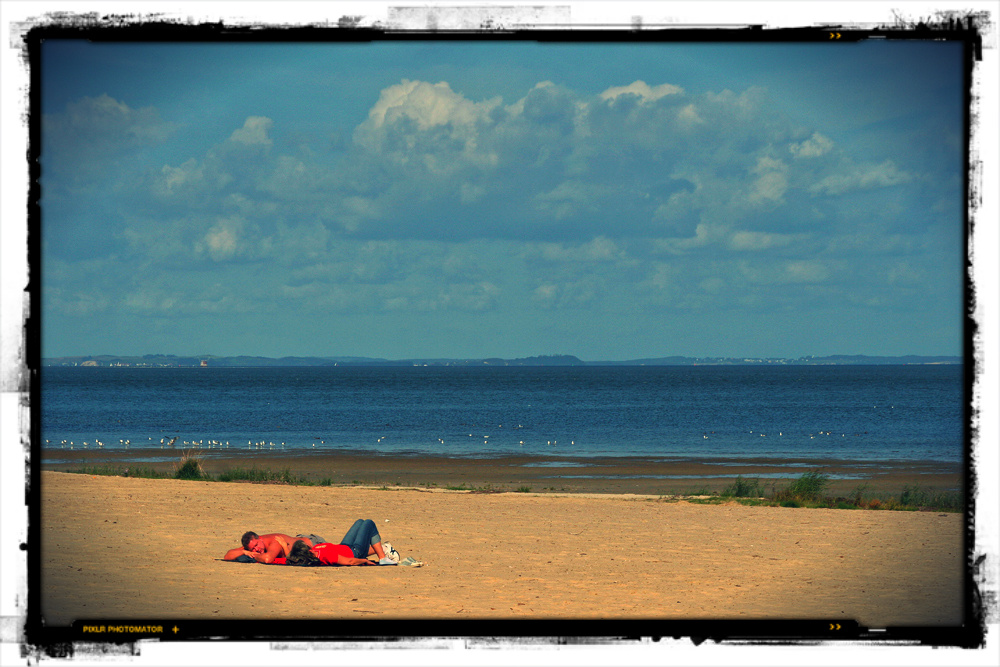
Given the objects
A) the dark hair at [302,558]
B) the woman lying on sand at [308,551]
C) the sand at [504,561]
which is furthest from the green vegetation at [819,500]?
the dark hair at [302,558]

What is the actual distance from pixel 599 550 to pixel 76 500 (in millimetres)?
8506

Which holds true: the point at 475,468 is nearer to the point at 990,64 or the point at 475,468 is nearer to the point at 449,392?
the point at 990,64

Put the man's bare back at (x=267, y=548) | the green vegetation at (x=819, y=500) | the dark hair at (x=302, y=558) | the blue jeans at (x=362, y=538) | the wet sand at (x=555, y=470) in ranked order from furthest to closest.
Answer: the wet sand at (x=555, y=470) → the green vegetation at (x=819, y=500) → the blue jeans at (x=362, y=538) → the man's bare back at (x=267, y=548) → the dark hair at (x=302, y=558)

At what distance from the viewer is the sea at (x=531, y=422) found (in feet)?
137

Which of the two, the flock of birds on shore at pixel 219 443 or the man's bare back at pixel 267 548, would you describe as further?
the flock of birds on shore at pixel 219 443

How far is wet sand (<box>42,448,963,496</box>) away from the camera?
79.2 ft

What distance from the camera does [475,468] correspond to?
30.6 metres

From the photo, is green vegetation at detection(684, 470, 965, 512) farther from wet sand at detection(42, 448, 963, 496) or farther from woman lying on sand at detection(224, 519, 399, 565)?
woman lying on sand at detection(224, 519, 399, 565)

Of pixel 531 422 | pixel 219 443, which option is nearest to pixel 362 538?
pixel 219 443

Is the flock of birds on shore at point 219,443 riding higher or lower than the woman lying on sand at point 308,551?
lower

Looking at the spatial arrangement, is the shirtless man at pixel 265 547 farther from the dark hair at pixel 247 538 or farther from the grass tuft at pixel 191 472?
the grass tuft at pixel 191 472

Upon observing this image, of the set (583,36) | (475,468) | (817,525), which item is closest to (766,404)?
(475,468)

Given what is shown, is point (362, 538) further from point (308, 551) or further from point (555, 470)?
point (555, 470)

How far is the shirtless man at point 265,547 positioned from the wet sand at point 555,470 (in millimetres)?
12149
